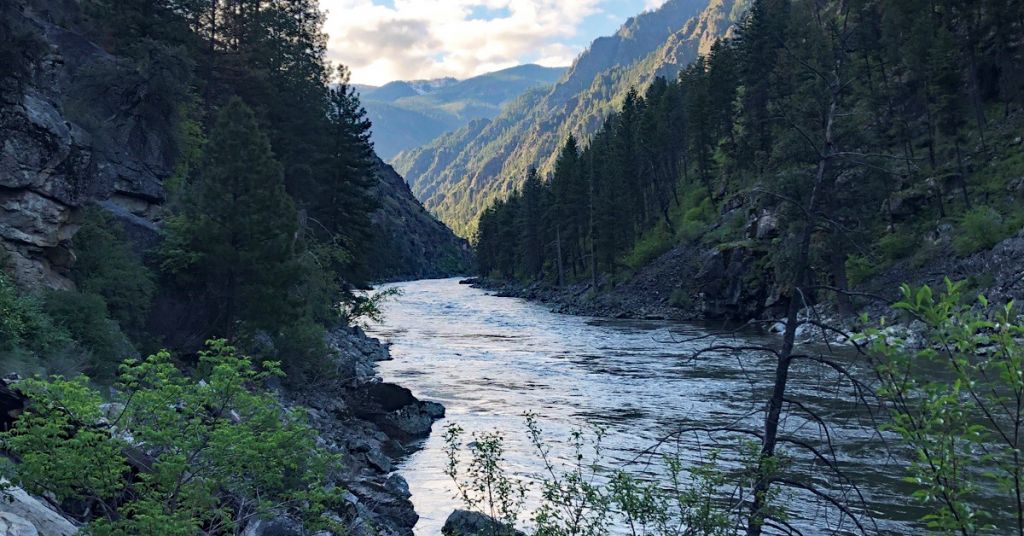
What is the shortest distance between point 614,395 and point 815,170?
418 inches

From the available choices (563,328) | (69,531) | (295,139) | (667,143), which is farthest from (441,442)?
(667,143)

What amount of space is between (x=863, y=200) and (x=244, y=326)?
38.8 m

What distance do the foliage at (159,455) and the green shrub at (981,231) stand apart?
36.0 m

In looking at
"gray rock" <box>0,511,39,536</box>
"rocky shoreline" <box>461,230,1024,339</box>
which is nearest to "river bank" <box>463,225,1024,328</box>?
"rocky shoreline" <box>461,230,1024,339</box>

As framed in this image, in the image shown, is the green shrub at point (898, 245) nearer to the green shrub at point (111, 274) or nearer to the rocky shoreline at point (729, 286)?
the rocky shoreline at point (729, 286)

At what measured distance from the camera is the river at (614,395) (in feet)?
47.4

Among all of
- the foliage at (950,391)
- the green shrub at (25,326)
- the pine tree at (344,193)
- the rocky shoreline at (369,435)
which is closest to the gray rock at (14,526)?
the rocky shoreline at (369,435)

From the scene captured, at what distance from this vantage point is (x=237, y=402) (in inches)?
347

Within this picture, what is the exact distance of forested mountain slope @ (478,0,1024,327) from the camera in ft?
114

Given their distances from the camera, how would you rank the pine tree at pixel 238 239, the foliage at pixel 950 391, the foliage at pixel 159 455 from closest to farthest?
the foliage at pixel 950 391 → the foliage at pixel 159 455 → the pine tree at pixel 238 239

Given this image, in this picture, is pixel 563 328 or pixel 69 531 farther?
pixel 563 328

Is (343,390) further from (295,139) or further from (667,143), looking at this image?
(667,143)

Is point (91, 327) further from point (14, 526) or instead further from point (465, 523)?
point (14, 526)

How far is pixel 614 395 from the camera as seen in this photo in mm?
24656
